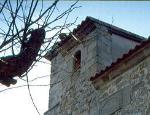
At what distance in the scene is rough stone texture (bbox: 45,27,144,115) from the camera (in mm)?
7246

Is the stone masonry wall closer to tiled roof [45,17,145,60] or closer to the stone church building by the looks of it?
the stone church building

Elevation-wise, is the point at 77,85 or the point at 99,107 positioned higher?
the point at 77,85

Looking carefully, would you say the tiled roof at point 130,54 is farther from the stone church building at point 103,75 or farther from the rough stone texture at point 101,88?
the rough stone texture at point 101,88

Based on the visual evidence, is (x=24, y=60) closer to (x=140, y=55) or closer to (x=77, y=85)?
(x=140, y=55)

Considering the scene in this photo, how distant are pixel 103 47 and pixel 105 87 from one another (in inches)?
66.7

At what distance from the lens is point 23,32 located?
371 cm

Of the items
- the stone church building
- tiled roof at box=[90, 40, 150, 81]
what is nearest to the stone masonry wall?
the stone church building

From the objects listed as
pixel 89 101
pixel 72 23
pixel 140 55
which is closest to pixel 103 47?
pixel 89 101

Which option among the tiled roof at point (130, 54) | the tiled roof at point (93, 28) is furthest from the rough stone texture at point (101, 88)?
the tiled roof at point (130, 54)

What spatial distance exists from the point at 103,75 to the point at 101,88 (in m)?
0.36

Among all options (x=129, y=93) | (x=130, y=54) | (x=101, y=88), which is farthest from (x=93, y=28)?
(x=129, y=93)

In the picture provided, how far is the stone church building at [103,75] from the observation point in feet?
23.8

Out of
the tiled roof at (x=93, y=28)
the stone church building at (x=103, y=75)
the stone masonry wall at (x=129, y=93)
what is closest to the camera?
the stone masonry wall at (x=129, y=93)

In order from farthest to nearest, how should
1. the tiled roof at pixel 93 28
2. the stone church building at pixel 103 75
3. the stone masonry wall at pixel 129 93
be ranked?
the tiled roof at pixel 93 28
the stone church building at pixel 103 75
the stone masonry wall at pixel 129 93
